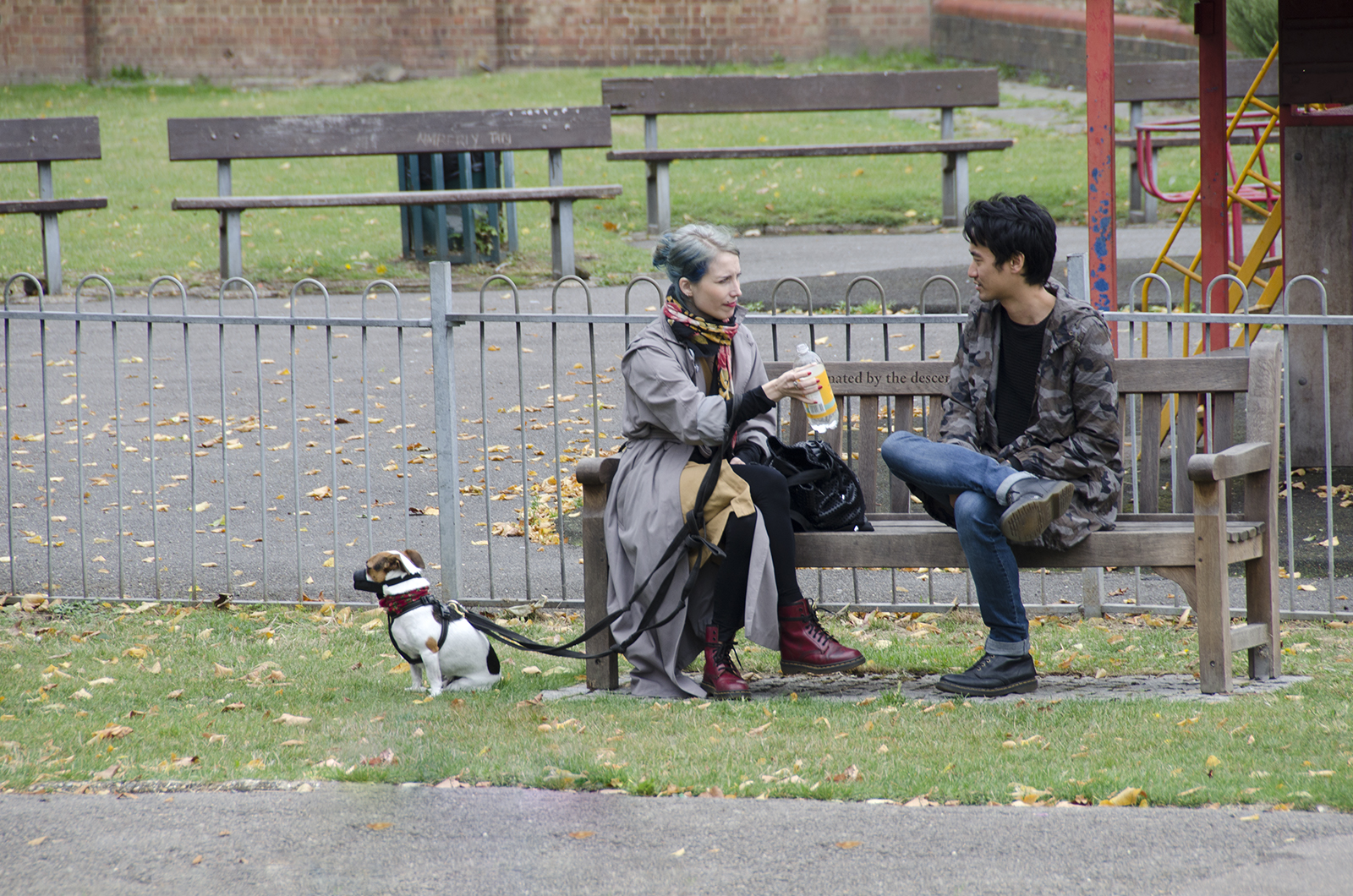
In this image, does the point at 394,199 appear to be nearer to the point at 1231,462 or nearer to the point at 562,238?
the point at 562,238

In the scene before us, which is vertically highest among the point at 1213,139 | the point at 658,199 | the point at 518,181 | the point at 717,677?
the point at 518,181

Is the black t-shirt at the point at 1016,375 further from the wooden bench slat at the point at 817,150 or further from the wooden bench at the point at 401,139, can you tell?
the wooden bench slat at the point at 817,150

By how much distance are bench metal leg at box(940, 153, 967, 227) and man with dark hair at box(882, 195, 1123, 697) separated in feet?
31.5

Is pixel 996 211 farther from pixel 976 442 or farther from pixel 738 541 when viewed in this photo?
pixel 738 541

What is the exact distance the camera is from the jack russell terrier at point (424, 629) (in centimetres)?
438

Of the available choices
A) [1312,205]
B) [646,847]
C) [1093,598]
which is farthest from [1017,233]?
[1312,205]

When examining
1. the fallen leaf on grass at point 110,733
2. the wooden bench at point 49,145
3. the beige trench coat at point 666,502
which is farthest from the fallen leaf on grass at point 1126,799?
the wooden bench at point 49,145

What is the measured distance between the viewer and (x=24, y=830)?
3406 millimetres

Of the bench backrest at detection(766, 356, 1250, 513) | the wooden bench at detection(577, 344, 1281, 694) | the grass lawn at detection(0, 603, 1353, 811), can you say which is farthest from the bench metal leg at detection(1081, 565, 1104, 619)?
the wooden bench at detection(577, 344, 1281, 694)

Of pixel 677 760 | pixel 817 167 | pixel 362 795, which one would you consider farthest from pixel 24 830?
pixel 817 167

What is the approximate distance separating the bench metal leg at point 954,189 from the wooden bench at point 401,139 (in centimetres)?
328

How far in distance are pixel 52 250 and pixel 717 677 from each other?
864cm

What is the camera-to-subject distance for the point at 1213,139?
24.6 feet

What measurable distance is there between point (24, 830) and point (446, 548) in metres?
2.32
